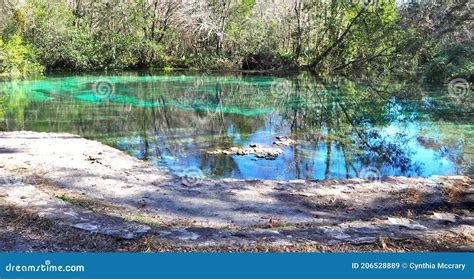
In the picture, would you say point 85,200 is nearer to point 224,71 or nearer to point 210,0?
point 224,71

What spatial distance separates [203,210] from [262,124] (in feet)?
28.1

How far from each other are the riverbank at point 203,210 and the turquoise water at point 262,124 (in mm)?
1513

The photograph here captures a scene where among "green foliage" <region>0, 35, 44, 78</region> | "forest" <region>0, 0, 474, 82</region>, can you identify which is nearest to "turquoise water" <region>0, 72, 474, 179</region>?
"green foliage" <region>0, 35, 44, 78</region>

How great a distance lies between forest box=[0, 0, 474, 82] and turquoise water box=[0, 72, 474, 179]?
8.91 meters

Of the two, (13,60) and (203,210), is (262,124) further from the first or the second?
(13,60)

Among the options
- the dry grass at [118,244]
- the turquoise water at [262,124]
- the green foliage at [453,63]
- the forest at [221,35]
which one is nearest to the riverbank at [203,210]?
the dry grass at [118,244]

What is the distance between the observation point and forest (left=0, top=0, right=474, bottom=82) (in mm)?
31547

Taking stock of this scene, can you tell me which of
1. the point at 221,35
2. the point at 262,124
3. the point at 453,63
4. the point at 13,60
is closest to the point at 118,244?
the point at 262,124

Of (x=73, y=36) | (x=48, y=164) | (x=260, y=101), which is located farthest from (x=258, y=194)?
(x=73, y=36)

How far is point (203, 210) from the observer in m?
6.20

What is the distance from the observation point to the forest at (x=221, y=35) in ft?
104

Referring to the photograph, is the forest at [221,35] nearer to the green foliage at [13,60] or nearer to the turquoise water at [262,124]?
the green foliage at [13,60]

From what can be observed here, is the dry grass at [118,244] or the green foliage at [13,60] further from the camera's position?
the green foliage at [13,60]

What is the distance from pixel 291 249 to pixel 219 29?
38014 mm
